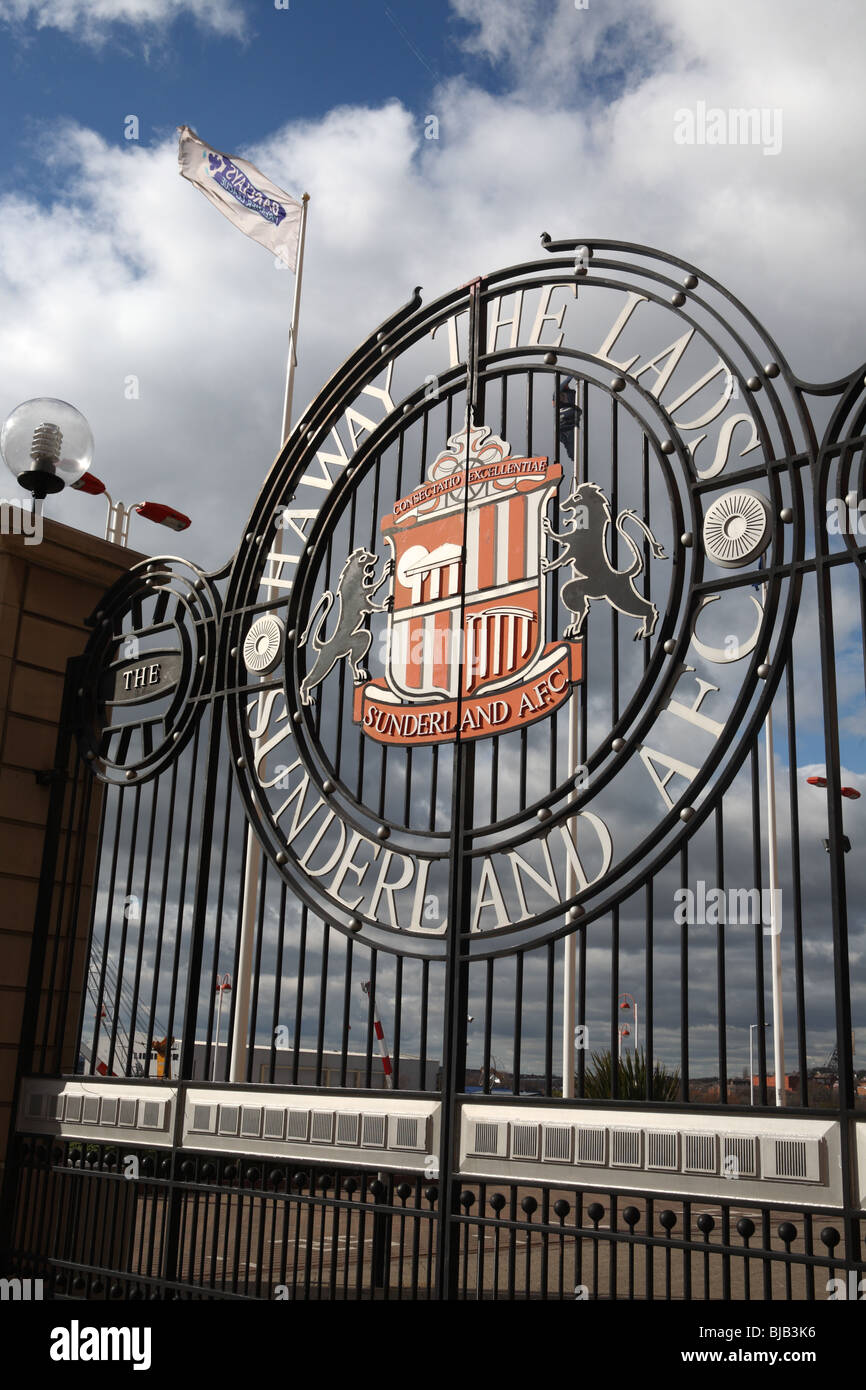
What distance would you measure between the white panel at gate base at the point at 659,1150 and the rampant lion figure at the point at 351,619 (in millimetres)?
2003

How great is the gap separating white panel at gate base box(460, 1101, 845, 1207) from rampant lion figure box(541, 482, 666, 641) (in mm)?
1670

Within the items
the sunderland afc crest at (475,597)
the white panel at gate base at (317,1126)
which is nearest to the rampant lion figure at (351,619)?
the sunderland afc crest at (475,597)

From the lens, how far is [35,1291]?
5.64 m

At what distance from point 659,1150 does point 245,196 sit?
35.2ft

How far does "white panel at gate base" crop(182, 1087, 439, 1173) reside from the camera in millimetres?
4375

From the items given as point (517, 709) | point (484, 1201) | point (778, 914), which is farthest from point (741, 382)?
point (484, 1201)

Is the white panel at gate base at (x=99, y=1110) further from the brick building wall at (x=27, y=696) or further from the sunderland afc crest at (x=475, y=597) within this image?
the sunderland afc crest at (x=475, y=597)

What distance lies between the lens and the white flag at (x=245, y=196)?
11445 mm

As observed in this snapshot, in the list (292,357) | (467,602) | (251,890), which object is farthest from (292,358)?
(467,602)

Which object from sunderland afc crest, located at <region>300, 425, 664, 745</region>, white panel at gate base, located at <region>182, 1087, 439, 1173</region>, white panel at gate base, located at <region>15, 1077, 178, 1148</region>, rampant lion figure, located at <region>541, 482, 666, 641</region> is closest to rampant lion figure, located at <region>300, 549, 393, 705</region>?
sunderland afc crest, located at <region>300, 425, 664, 745</region>

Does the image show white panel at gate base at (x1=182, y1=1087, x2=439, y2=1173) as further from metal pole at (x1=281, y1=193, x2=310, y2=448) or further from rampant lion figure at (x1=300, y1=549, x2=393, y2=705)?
metal pole at (x1=281, y1=193, x2=310, y2=448)

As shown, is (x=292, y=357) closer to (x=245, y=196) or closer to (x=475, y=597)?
(x=245, y=196)

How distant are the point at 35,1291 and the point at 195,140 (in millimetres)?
10048

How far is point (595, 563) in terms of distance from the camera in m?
4.50
